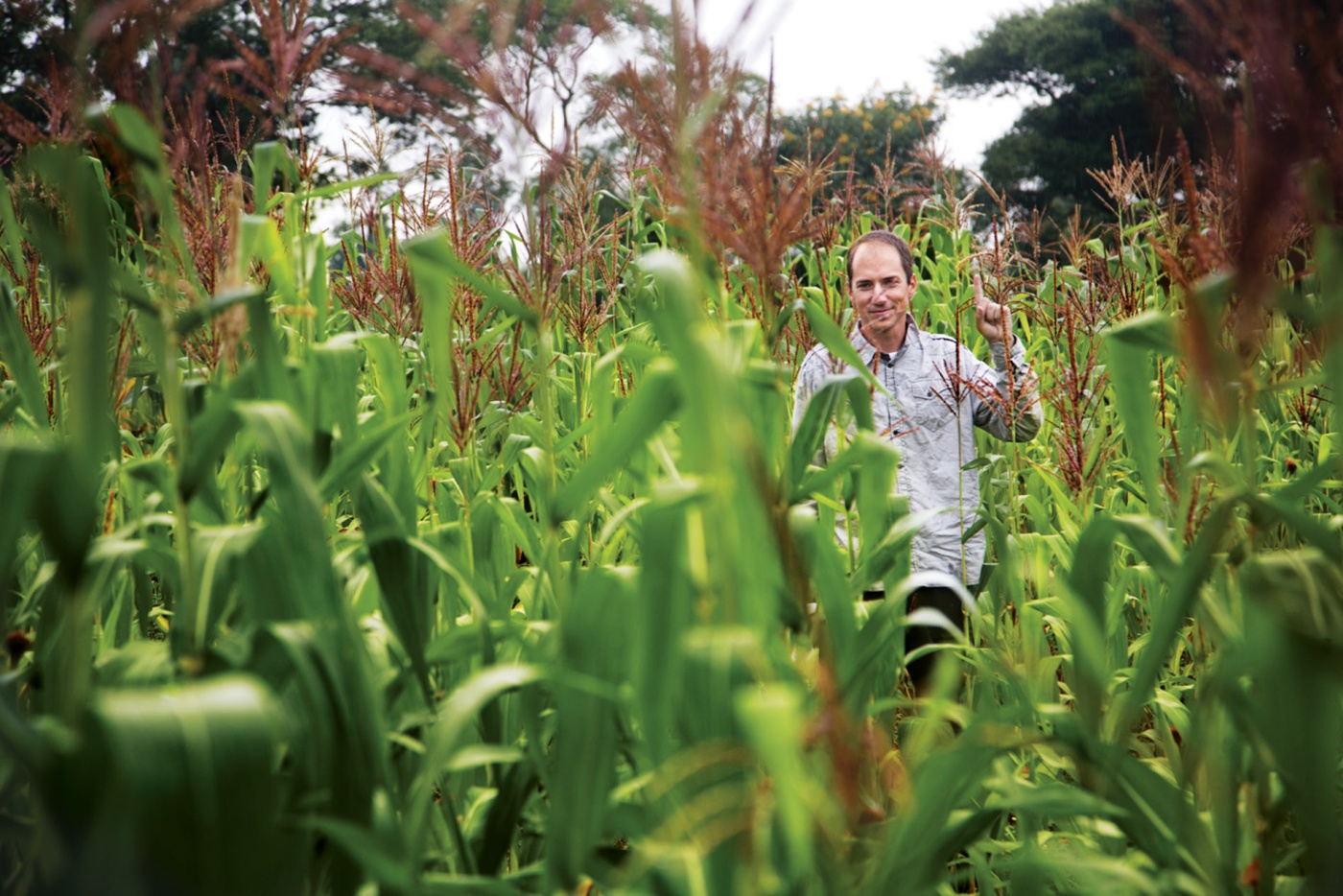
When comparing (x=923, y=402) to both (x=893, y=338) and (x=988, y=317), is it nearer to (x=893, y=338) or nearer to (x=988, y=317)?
(x=893, y=338)

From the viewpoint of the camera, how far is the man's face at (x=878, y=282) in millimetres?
2457

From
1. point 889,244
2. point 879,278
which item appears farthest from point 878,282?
point 889,244

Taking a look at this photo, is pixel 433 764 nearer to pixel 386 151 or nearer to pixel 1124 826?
pixel 1124 826

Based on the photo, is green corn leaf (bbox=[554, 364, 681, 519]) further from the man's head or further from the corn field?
the man's head

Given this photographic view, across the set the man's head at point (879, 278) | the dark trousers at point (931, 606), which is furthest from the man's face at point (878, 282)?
the dark trousers at point (931, 606)

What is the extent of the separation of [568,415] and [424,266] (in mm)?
1775

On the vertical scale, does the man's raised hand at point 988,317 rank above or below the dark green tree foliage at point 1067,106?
below

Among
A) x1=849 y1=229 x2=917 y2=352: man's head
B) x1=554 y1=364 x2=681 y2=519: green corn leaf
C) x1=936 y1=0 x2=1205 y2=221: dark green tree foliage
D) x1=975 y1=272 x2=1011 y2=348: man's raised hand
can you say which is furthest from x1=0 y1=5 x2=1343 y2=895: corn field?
x1=936 y1=0 x2=1205 y2=221: dark green tree foliage

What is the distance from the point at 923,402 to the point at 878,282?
0.36 m

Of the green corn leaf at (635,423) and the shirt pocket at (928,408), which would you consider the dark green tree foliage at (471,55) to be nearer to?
the green corn leaf at (635,423)

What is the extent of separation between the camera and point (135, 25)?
0.90m

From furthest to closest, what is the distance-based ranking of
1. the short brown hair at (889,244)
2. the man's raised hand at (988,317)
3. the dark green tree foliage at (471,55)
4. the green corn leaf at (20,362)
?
the short brown hair at (889,244) < the man's raised hand at (988,317) < the green corn leaf at (20,362) < the dark green tree foliage at (471,55)

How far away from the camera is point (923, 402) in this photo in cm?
262

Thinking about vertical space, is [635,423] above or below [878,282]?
below
